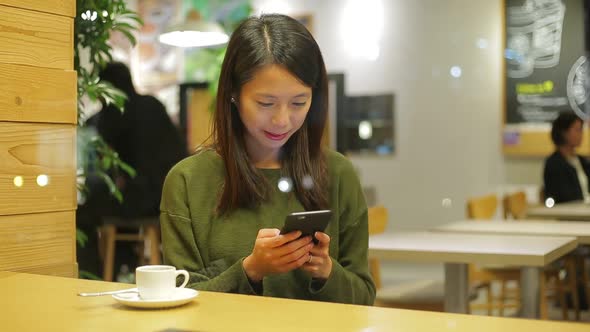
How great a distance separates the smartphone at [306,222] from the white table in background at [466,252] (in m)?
1.39

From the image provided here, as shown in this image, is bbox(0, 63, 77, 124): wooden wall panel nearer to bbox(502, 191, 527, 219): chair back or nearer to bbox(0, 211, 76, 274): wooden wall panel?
bbox(0, 211, 76, 274): wooden wall panel

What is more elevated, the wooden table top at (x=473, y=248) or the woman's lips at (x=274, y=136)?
the woman's lips at (x=274, y=136)

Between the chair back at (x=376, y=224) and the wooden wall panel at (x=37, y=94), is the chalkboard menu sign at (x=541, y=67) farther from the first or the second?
the wooden wall panel at (x=37, y=94)

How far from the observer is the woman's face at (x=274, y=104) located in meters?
1.75

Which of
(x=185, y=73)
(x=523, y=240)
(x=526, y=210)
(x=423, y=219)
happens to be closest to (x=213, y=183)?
(x=523, y=240)

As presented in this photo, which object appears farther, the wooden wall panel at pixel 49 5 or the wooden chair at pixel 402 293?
the wooden chair at pixel 402 293

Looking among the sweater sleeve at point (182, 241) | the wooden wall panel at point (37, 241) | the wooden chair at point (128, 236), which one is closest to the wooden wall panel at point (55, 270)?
the wooden wall panel at point (37, 241)

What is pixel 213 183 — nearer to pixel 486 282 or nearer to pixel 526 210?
pixel 486 282

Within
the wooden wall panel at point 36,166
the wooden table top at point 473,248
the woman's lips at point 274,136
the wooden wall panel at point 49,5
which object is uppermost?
the wooden wall panel at point 49,5

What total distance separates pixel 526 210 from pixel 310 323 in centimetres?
419

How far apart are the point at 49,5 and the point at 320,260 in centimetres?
93

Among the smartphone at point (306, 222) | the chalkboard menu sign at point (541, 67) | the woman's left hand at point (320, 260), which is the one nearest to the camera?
the smartphone at point (306, 222)

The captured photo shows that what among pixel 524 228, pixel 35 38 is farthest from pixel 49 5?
pixel 524 228

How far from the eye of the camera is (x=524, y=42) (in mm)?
6680
